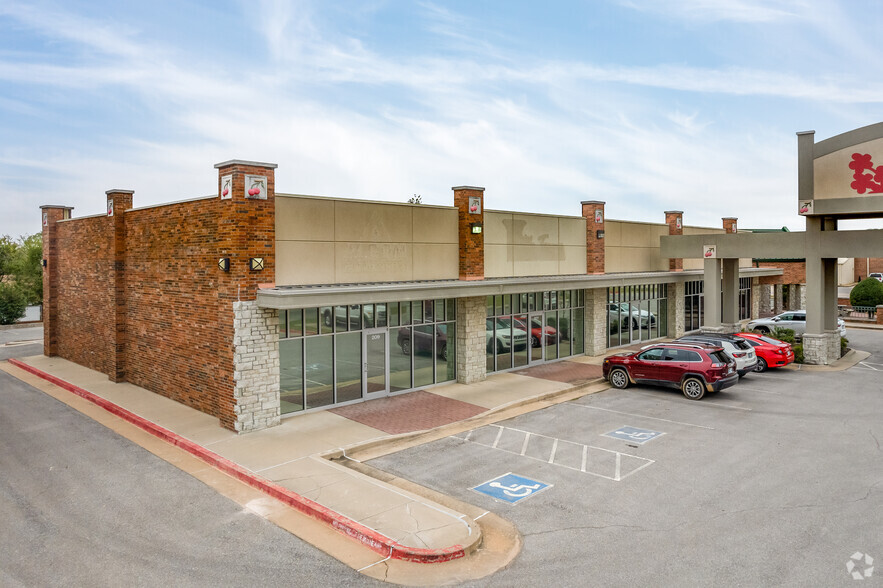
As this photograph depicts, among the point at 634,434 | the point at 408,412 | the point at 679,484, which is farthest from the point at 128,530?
the point at 634,434

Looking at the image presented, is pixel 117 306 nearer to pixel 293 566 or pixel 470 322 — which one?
pixel 470 322

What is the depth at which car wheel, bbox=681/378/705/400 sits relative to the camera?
1845 centimetres

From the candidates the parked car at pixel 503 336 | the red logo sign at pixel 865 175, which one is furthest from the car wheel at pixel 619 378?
the red logo sign at pixel 865 175

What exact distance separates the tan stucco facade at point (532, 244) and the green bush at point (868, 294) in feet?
98.0

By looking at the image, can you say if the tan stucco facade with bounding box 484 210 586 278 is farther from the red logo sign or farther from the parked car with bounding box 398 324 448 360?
the red logo sign

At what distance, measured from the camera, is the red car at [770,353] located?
23047 mm

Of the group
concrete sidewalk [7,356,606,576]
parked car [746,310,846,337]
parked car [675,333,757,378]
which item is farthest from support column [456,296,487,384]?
parked car [746,310,846,337]

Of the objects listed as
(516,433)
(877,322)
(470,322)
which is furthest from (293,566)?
(877,322)

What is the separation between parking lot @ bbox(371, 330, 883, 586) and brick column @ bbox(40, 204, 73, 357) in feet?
66.9

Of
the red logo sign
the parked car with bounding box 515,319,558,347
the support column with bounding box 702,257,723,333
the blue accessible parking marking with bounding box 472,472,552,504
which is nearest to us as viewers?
the blue accessible parking marking with bounding box 472,472,552,504

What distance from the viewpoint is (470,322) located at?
2062 centimetres

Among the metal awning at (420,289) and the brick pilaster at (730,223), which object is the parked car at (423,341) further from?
Answer: the brick pilaster at (730,223)

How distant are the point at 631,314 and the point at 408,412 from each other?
16.2 m

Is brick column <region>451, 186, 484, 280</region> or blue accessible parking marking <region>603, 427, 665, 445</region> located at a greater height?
brick column <region>451, 186, 484, 280</region>
